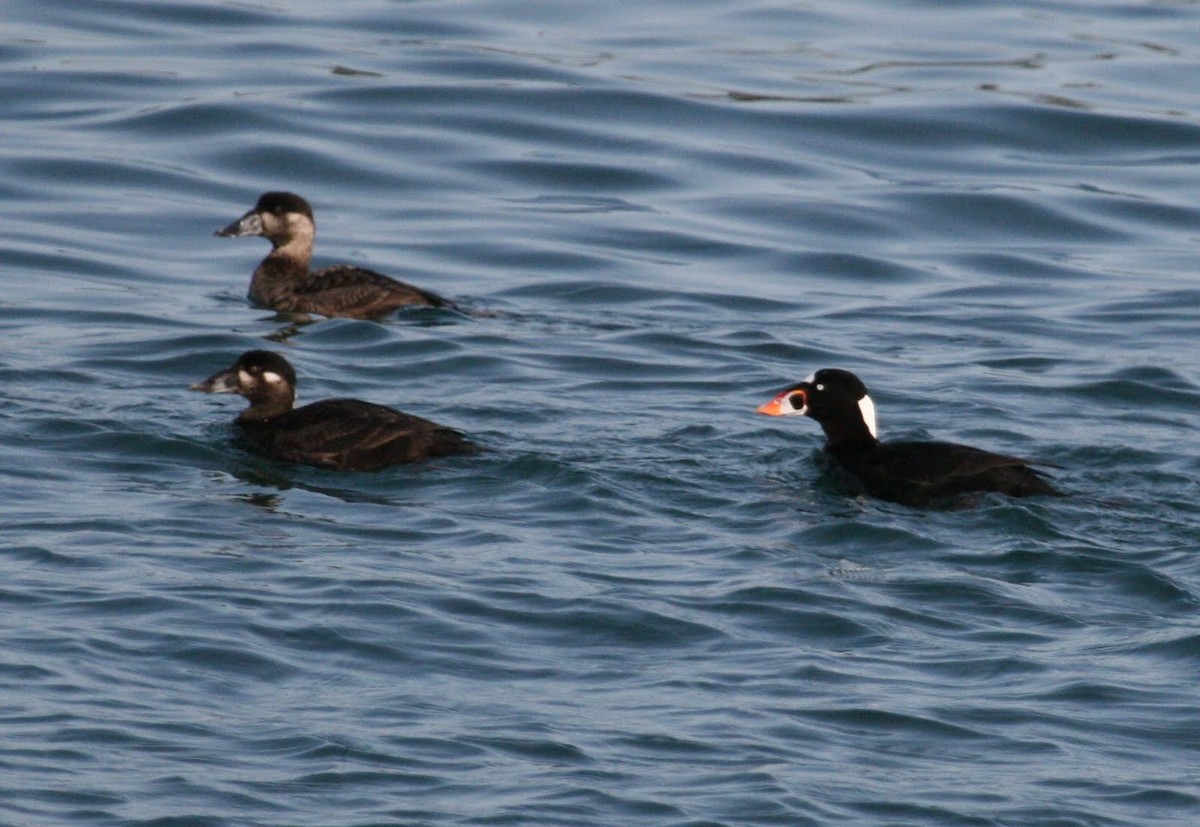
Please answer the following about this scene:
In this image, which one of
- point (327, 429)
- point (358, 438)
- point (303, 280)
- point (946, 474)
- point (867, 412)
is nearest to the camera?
point (946, 474)

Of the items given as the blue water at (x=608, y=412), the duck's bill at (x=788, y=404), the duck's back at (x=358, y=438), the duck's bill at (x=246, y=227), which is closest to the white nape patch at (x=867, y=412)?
the duck's bill at (x=788, y=404)

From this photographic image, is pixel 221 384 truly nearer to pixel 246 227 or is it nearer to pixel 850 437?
pixel 850 437

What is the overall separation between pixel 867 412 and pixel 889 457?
0.53 m

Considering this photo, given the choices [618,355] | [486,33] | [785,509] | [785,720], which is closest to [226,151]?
[486,33]

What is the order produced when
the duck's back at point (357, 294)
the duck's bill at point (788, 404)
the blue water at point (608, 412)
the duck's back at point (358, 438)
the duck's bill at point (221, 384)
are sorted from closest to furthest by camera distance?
the blue water at point (608, 412), the duck's back at point (358, 438), the duck's bill at point (788, 404), the duck's bill at point (221, 384), the duck's back at point (357, 294)

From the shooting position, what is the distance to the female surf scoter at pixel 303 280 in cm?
1600

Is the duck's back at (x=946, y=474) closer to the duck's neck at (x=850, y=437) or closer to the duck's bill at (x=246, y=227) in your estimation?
the duck's neck at (x=850, y=437)

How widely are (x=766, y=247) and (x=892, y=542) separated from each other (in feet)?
26.2

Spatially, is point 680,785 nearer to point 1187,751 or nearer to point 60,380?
point 1187,751

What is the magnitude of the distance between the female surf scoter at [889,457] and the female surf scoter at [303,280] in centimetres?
396

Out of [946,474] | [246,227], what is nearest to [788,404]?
[946,474]

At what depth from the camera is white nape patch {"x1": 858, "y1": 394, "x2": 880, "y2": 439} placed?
12711mm

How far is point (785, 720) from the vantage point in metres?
8.60

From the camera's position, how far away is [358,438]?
1212 cm
